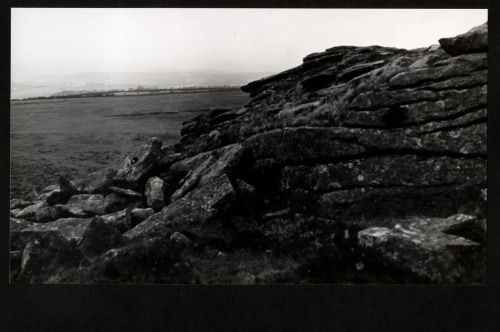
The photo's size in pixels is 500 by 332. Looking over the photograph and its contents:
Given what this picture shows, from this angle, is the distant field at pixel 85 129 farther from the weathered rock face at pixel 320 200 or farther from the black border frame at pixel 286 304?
the black border frame at pixel 286 304

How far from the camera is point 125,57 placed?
959 cm

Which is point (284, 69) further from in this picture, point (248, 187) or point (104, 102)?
point (104, 102)

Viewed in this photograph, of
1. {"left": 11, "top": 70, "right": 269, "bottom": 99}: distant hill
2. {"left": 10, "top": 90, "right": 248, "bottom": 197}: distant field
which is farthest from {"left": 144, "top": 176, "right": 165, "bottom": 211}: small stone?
{"left": 11, "top": 70, "right": 269, "bottom": 99}: distant hill

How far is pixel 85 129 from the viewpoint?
977 centimetres

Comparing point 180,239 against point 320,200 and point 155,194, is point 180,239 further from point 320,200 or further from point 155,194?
point 320,200

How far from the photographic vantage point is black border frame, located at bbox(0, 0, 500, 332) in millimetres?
8594

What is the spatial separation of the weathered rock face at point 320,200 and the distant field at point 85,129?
1.48 feet

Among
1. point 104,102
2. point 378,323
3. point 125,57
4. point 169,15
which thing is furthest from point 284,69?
point 378,323

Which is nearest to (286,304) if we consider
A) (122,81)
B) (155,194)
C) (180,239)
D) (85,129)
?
(180,239)

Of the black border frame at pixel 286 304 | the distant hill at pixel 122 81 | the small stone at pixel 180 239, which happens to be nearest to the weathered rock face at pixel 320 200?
the small stone at pixel 180 239

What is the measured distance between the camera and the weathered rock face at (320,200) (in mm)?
8297

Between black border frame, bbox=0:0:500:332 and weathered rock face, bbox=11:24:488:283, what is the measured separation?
1.05 feet

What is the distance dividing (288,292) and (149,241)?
3.56 metres

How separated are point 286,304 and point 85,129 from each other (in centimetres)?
691
